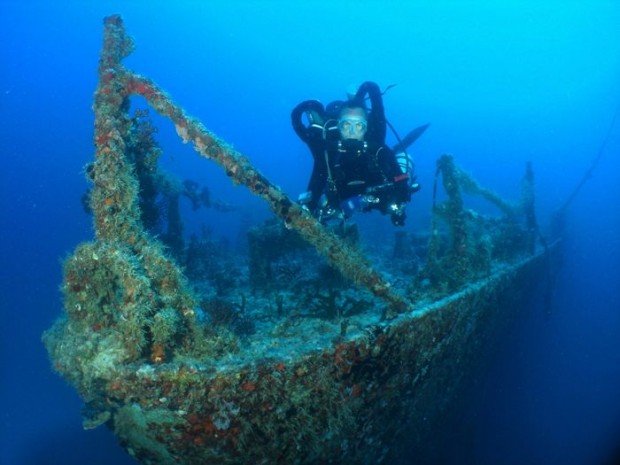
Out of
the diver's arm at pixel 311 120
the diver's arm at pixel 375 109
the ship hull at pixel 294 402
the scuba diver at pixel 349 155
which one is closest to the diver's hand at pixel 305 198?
the scuba diver at pixel 349 155

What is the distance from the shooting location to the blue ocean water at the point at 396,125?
503 inches

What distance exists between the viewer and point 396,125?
13812 centimetres

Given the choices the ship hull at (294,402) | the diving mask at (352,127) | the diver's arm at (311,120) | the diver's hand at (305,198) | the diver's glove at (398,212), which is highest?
the diver's arm at (311,120)

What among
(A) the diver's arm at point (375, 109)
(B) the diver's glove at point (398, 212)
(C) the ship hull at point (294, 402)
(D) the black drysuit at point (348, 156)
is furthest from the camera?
(A) the diver's arm at point (375, 109)

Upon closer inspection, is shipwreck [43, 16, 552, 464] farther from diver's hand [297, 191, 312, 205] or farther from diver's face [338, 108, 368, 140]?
diver's face [338, 108, 368, 140]

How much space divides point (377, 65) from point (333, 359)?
19404 centimetres

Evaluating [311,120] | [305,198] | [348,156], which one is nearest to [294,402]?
[305,198]

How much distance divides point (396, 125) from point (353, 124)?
5585 inches

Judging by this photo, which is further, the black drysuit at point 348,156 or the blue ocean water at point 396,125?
the blue ocean water at point 396,125

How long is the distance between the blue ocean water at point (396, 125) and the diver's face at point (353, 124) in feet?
8.70

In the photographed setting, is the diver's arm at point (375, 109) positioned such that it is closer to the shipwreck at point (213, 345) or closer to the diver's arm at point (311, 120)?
the diver's arm at point (311, 120)

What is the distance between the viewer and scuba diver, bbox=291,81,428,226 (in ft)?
15.7

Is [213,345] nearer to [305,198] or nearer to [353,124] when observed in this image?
[305,198]

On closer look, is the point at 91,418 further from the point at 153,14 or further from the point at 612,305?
the point at 153,14
